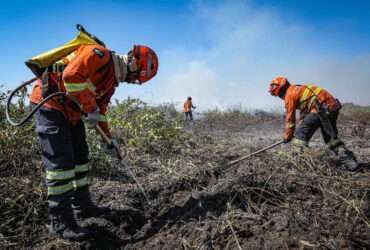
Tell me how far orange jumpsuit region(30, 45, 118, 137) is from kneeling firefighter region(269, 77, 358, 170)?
3438mm

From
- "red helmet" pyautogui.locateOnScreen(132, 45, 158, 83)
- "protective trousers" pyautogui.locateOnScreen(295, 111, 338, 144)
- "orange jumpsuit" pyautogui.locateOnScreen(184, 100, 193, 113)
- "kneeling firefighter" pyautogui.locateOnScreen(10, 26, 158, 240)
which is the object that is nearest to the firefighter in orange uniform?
"kneeling firefighter" pyautogui.locateOnScreen(10, 26, 158, 240)

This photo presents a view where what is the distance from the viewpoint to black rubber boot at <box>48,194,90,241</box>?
8.04 ft

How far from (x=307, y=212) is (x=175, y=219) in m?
1.30

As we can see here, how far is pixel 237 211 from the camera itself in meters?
2.61

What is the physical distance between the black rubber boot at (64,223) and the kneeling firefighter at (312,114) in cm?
371

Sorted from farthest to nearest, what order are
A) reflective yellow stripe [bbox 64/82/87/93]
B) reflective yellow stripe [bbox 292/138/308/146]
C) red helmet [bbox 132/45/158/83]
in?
reflective yellow stripe [bbox 292/138/308/146] → red helmet [bbox 132/45/158/83] → reflective yellow stripe [bbox 64/82/87/93]

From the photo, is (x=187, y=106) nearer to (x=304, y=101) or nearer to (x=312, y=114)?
(x=304, y=101)

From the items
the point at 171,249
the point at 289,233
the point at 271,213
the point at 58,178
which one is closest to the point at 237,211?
the point at 271,213

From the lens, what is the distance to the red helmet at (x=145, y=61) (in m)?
2.89

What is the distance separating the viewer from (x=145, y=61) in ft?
9.53

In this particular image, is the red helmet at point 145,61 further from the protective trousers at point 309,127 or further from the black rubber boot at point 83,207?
the protective trousers at point 309,127

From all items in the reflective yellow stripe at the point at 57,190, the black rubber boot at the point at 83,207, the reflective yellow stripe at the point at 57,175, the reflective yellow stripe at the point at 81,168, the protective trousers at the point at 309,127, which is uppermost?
the protective trousers at the point at 309,127

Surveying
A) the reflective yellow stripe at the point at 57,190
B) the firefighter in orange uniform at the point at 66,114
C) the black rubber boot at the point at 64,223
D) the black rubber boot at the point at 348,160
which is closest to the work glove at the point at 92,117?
the firefighter in orange uniform at the point at 66,114

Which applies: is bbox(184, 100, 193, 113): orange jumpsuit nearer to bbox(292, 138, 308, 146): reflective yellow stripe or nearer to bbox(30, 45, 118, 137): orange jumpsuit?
bbox(292, 138, 308, 146): reflective yellow stripe
